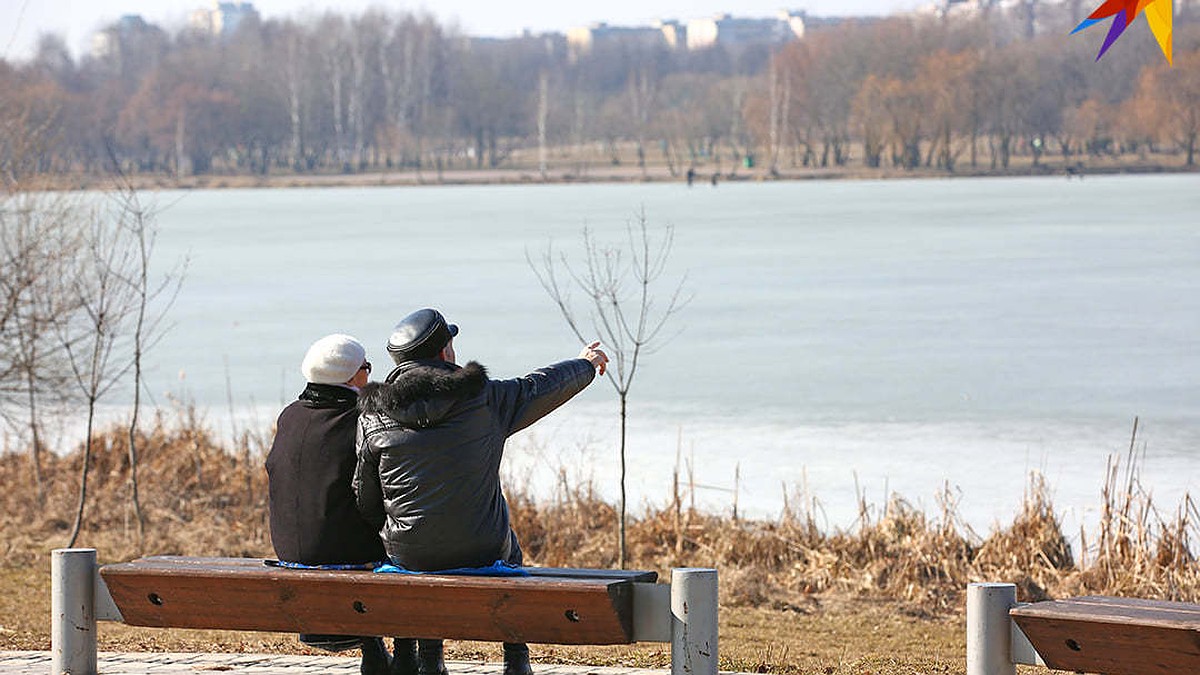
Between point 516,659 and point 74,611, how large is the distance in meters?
1.46

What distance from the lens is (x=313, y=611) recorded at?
211 inches

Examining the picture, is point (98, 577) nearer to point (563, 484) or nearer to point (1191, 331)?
point (563, 484)

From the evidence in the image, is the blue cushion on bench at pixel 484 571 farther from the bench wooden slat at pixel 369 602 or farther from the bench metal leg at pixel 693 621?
the bench metal leg at pixel 693 621

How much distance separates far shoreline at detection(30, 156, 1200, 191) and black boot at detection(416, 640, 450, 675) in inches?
2523

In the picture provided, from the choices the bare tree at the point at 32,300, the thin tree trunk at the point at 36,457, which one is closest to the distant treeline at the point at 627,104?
the bare tree at the point at 32,300

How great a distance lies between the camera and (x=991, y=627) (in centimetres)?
493

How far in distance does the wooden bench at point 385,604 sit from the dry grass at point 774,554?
201 centimetres

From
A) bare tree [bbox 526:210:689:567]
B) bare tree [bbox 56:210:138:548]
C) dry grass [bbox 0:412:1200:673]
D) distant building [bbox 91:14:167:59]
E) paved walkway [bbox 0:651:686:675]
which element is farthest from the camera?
distant building [bbox 91:14:167:59]

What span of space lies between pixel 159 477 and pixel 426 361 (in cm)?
857

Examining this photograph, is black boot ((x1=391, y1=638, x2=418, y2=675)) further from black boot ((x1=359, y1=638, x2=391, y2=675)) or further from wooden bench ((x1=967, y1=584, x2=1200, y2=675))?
wooden bench ((x1=967, y1=584, x2=1200, y2=675))

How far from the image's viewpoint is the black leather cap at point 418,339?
520 cm

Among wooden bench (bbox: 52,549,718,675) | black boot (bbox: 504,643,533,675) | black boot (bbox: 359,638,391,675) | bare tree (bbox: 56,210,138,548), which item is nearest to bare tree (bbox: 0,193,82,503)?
bare tree (bbox: 56,210,138,548)

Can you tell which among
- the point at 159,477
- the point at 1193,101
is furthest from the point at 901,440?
the point at 1193,101

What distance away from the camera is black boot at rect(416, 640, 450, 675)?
5.66 metres
